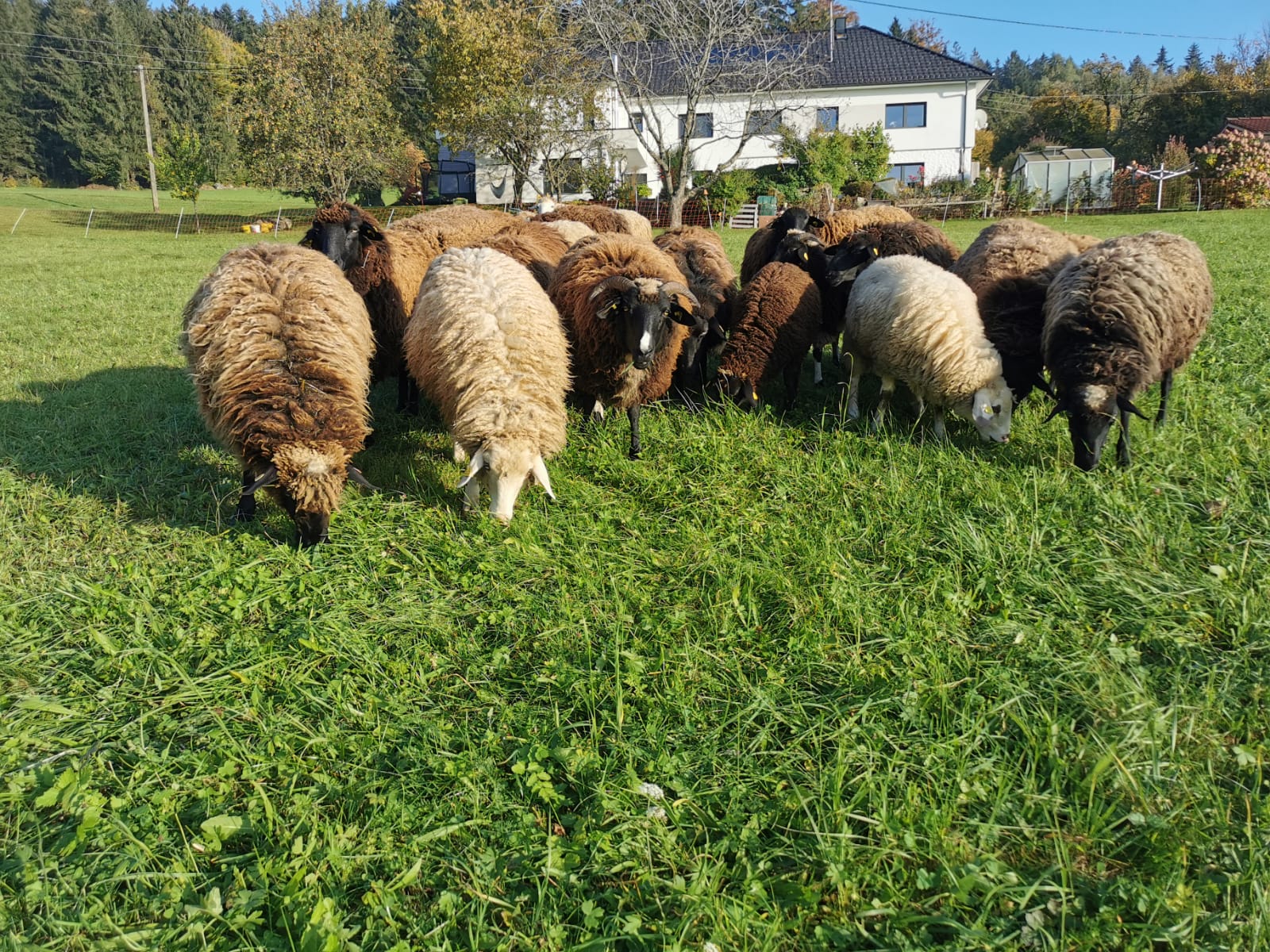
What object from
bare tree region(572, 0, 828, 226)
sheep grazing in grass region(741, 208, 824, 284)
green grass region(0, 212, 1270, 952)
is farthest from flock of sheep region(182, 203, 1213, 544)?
bare tree region(572, 0, 828, 226)

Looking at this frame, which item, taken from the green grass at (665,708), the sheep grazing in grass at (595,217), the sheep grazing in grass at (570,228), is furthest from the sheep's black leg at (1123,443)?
the sheep grazing in grass at (595,217)

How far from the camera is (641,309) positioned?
17.6ft

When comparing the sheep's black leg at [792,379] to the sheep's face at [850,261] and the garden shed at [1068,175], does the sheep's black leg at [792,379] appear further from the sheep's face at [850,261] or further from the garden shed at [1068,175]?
the garden shed at [1068,175]

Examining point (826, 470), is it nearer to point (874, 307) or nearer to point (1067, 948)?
point (874, 307)

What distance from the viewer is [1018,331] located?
5.56 m

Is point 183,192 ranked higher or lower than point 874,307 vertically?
higher

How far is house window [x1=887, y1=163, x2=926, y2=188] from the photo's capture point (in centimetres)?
3941

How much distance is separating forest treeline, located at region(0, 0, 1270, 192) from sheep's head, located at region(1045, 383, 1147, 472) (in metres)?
31.6

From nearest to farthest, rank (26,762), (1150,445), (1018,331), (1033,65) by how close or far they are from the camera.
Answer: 1. (26,762)
2. (1150,445)
3. (1018,331)
4. (1033,65)

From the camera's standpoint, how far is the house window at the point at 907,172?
3941 centimetres

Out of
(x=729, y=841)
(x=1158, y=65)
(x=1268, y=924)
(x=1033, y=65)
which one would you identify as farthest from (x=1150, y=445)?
(x=1033, y=65)

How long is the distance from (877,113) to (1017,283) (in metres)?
39.6

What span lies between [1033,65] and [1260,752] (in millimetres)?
187377

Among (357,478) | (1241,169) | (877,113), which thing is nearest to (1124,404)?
(357,478)
